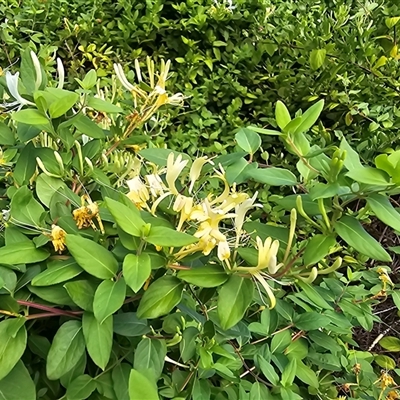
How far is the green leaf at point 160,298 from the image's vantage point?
512 millimetres

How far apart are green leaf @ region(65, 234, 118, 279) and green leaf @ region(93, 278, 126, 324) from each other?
12 mm

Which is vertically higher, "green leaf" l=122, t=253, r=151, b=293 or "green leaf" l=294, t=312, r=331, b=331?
"green leaf" l=122, t=253, r=151, b=293

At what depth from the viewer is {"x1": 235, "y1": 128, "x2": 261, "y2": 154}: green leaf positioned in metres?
0.68

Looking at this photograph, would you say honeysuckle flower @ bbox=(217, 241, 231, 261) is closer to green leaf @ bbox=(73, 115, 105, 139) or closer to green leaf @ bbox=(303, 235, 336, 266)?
green leaf @ bbox=(303, 235, 336, 266)

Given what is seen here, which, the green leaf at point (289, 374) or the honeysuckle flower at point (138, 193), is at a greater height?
the honeysuckle flower at point (138, 193)

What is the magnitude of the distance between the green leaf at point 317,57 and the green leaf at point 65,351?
145cm

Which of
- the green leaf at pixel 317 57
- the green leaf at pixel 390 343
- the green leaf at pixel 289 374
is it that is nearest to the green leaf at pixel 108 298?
the green leaf at pixel 289 374

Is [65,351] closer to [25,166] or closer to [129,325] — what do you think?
[129,325]

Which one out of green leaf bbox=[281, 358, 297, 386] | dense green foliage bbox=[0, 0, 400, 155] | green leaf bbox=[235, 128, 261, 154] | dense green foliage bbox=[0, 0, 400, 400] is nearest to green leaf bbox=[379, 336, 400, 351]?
dense green foliage bbox=[0, 0, 400, 400]

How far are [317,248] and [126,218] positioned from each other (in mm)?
222

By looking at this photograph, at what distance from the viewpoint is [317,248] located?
1.72 ft

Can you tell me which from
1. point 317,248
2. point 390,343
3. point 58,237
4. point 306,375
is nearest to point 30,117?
point 58,237

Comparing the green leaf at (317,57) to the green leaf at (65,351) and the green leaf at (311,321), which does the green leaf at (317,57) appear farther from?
the green leaf at (65,351)

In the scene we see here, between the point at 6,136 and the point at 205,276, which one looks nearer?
the point at 205,276
